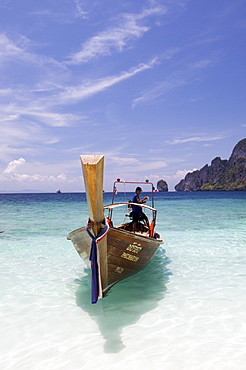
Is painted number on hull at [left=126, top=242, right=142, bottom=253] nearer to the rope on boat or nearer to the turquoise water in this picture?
the turquoise water

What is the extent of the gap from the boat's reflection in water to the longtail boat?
1.33 ft

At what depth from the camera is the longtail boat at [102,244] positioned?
210 inches

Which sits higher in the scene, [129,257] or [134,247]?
[134,247]

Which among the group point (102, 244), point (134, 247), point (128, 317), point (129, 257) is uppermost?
point (102, 244)

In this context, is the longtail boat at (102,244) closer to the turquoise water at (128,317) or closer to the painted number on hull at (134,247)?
the painted number on hull at (134,247)

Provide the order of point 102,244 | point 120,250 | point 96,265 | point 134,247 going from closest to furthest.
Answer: point 96,265 < point 102,244 < point 120,250 < point 134,247

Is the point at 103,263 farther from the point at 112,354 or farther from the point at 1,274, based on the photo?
the point at 1,274

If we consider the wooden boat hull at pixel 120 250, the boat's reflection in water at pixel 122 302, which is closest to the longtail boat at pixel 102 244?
the wooden boat hull at pixel 120 250

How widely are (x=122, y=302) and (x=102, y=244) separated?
1.72 meters

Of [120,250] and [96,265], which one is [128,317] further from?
[120,250]

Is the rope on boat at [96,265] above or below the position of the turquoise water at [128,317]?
above

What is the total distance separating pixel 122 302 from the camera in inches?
277

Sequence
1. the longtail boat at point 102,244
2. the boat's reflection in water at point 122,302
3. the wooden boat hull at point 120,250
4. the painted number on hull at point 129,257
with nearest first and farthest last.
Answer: the longtail boat at point 102,244
the boat's reflection in water at point 122,302
the wooden boat hull at point 120,250
the painted number on hull at point 129,257

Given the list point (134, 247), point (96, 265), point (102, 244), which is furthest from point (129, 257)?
point (96, 265)
